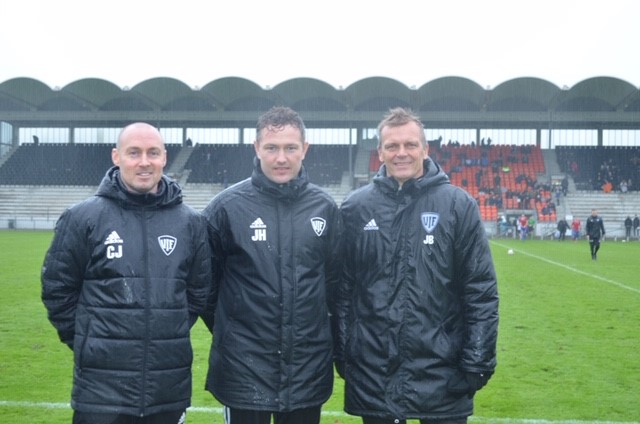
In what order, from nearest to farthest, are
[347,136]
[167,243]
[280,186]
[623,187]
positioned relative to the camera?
[167,243], [280,186], [623,187], [347,136]

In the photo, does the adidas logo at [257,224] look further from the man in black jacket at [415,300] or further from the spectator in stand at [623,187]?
the spectator in stand at [623,187]

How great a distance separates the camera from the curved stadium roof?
39375mm

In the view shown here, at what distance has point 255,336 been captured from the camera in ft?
11.3

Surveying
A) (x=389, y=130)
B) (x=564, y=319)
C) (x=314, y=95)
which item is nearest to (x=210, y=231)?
(x=389, y=130)

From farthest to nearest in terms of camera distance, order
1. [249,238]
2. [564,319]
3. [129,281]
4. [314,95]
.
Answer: [314,95], [564,319], [249,238], [129,281]

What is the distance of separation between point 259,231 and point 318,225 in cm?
31

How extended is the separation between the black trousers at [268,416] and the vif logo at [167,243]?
2.83 feet

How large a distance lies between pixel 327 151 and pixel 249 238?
42.8 meters

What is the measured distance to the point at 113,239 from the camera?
10.7 feet

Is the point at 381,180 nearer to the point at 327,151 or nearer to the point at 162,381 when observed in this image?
the point at 162,381

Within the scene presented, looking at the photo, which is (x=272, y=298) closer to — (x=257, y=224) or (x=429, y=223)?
(x=257, y=224)

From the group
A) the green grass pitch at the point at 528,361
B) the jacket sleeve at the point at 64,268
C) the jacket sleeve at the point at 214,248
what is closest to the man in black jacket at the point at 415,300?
the jacket sleeve at the point at 214,248

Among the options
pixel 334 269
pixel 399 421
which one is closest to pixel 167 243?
pixel 334 269

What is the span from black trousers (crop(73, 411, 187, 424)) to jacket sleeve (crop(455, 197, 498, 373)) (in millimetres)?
1415
